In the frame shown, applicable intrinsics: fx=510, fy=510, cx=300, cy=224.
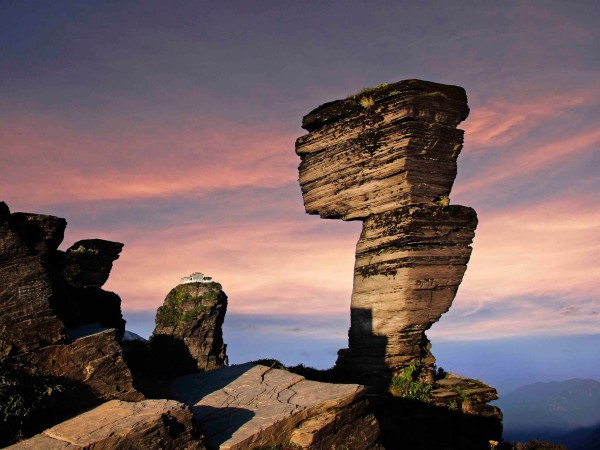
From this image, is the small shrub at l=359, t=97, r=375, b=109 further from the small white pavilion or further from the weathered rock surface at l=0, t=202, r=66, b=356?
the weathered rock surface at l=0, t=202, r=66, b=356

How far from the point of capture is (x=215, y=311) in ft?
89.0

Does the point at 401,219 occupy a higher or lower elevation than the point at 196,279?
higher

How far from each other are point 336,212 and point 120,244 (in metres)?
14.4

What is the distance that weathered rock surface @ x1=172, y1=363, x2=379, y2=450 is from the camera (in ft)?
45.6

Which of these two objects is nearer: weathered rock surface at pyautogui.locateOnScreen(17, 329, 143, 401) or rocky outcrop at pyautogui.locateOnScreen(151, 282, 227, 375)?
weathered rock surface at pyautogui.locateOnScreen(17, 329, 143, 401)

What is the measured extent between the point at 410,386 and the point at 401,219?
8.06 meters

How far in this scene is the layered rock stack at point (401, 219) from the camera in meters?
24.8

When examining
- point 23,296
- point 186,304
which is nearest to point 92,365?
point 23,296

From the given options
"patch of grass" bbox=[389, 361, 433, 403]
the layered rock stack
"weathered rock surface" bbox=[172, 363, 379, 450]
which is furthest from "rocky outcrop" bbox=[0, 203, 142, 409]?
the layered rock stack

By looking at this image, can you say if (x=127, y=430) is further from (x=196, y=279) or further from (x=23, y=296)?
(x=196, y=279)

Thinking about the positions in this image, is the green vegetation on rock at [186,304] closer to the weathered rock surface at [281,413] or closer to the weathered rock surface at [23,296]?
the weathered rock surface at [281,413]

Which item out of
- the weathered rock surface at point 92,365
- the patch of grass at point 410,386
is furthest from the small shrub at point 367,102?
the weathered rock surface at point 92,365

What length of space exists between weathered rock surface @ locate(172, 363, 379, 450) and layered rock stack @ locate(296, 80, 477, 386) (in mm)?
8360

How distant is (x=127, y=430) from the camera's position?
12.0 meters
